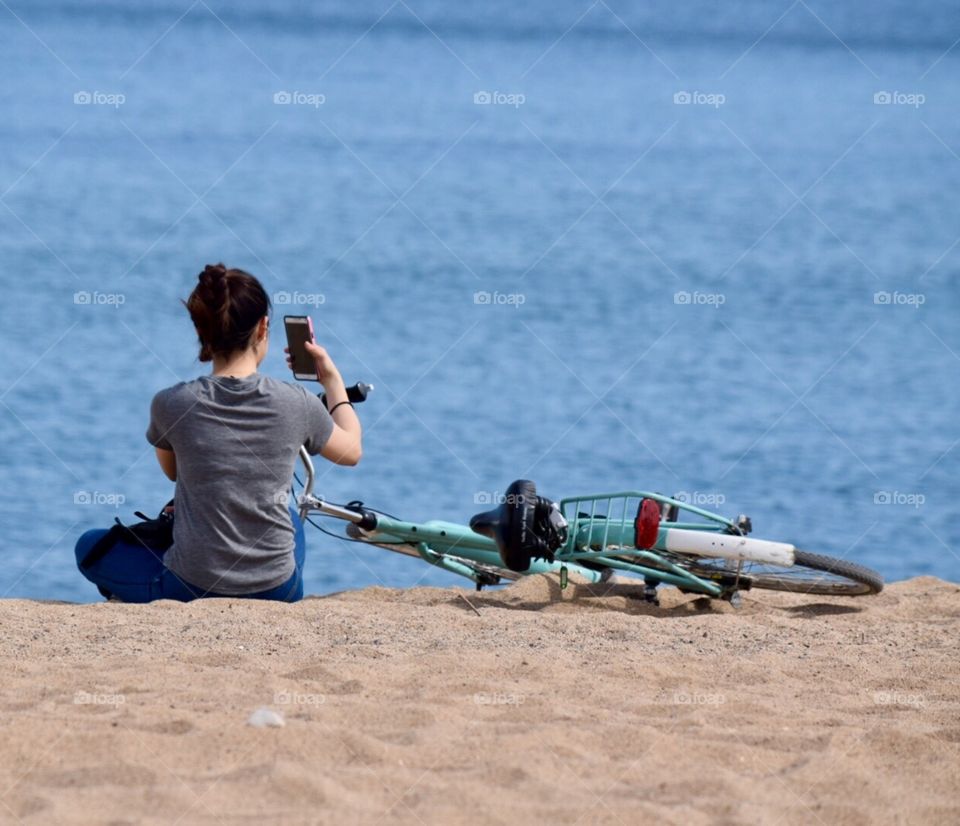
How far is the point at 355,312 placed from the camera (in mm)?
14773

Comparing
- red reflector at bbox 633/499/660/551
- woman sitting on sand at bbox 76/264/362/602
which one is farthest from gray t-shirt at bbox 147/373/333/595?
red reflector at bbox 633/499/660/551

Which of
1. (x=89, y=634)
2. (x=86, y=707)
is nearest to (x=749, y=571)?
(x=89, y=634)

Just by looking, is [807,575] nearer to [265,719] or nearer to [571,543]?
[571,543]

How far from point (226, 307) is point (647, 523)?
157 centimetres

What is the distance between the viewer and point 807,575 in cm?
560

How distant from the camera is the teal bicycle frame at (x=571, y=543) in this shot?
5.48 meters

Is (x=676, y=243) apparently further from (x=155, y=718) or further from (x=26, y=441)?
(x=155, y=718)

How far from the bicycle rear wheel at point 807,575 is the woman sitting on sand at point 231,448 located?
143 centimetres

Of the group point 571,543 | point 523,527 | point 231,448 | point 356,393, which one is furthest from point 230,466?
point 571,543

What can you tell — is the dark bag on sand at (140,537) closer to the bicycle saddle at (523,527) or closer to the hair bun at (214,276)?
the hair bun at (214,276)

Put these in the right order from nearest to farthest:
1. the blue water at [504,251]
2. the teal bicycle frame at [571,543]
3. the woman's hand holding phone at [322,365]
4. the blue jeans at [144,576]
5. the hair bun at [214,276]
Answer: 1. the hair bun at [214,276]
2. the blue jeans at [144,576]
3. the woman's hand holding phone at [322,365]
4. the teal bicycle frame at [571,543]
5. the blue water at [504,251]

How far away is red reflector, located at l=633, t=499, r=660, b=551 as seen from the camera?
5441 millimetres

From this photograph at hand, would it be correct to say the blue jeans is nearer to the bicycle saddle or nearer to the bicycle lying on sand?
the bicycle lying on sand

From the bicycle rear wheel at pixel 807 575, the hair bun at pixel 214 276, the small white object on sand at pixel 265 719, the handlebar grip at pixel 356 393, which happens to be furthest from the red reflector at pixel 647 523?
the small white object on sand at pixel 265 719
